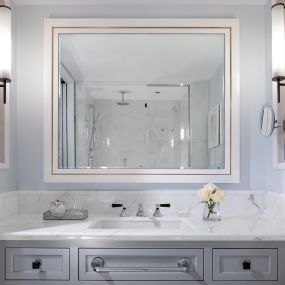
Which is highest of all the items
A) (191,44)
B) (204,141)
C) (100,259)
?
(191,44)

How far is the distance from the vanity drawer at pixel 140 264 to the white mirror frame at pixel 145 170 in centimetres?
67

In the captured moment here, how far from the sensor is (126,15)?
97.2 inches

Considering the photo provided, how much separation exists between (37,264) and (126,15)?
161 cm

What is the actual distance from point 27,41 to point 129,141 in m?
0.94

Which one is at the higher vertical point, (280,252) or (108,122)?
(108,122)

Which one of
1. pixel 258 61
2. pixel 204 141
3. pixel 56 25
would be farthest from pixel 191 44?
pixel 56 25

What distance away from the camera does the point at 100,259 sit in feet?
5.98

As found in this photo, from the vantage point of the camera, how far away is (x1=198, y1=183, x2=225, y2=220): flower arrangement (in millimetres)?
2156

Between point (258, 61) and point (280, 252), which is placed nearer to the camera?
point (280, 252)

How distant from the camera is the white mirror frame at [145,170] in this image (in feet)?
7.96

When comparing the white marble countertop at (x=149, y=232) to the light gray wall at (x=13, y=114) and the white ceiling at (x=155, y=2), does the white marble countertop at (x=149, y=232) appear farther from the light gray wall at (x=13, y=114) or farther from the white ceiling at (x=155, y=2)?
the white ceiling at (x=155, y=2)

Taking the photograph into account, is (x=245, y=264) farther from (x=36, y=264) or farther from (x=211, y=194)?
(x=36, y=264)

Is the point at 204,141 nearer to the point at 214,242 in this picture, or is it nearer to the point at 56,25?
the point at 214,242

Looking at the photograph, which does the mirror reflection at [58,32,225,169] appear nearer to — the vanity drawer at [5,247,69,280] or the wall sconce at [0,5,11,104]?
the wall sconce at [0,5,11,104]
